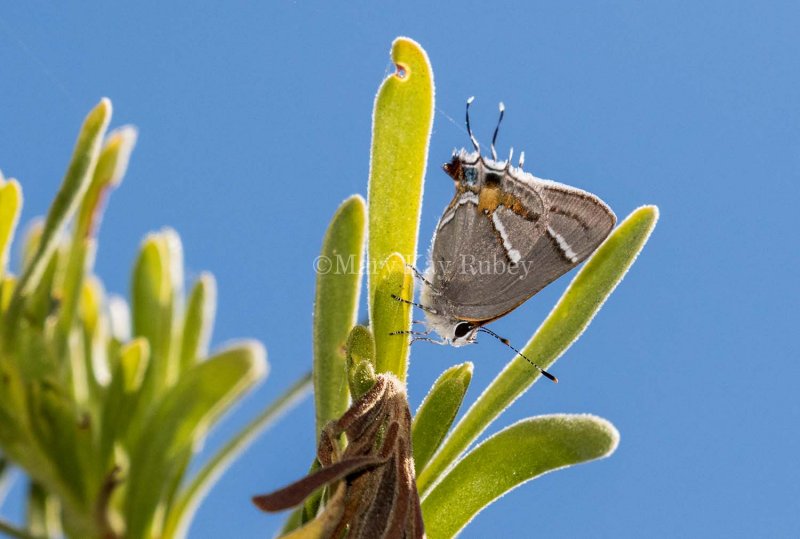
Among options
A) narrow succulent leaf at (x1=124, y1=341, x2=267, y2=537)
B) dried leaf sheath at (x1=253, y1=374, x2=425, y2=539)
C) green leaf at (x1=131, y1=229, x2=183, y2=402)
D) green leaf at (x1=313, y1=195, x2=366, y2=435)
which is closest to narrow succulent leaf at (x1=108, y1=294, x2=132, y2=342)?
green leaf at (x1=131, y1=229, x2=183, y2=402)

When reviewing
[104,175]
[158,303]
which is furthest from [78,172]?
[158,303]

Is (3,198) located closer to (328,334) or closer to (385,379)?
(328,334)

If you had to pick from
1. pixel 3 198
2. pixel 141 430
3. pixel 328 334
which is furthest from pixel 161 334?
pixel 328 334

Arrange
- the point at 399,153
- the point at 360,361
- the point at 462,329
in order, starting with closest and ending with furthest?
the point at 360,361, the point at 399,153, the point at 462,329

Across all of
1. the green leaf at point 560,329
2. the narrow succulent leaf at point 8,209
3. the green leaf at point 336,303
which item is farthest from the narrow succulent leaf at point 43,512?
the green leaf at point 560,329

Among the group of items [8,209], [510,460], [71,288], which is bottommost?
[510,460]

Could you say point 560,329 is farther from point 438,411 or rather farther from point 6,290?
point 6,290

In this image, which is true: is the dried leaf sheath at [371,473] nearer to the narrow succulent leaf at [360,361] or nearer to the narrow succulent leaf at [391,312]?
the narrow succulent leaf at [360,361]
